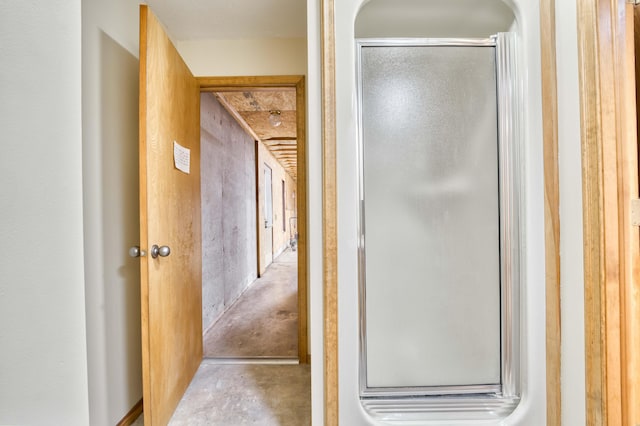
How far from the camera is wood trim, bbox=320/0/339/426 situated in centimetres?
98

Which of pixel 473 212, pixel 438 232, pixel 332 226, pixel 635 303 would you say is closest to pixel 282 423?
pixel 332 226

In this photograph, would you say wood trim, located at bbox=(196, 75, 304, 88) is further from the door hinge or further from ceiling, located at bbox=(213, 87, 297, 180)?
the door hinge

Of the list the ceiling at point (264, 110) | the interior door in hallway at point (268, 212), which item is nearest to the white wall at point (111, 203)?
the ceiling at point (264, 110)

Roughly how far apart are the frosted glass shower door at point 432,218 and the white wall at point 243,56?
3.72 feet

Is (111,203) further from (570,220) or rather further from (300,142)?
(570,220)

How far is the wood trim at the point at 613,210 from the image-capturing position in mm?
846

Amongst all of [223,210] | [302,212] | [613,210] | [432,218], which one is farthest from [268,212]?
[613,210]

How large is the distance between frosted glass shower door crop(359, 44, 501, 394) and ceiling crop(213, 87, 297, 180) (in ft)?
3.98

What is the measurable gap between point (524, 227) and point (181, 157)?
177 cm

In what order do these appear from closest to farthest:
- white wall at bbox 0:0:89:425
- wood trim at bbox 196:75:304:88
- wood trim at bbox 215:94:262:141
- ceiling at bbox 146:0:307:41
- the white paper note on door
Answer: white wall at bbox 0:0:89:425 < the white paper note on door < ceiling at bbox 146:0:307:41 < wood trim at bbox 196:75:304:88 < wood trim at bbox 215:94:262:141

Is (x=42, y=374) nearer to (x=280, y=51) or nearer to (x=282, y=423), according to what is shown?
→ (x=282, y=423)

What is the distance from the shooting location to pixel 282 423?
4.70 ft

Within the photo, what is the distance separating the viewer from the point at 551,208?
3.29 feet

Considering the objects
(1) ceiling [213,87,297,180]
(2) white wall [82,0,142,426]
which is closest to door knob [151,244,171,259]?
(2) white wall [82,0,142,426]
